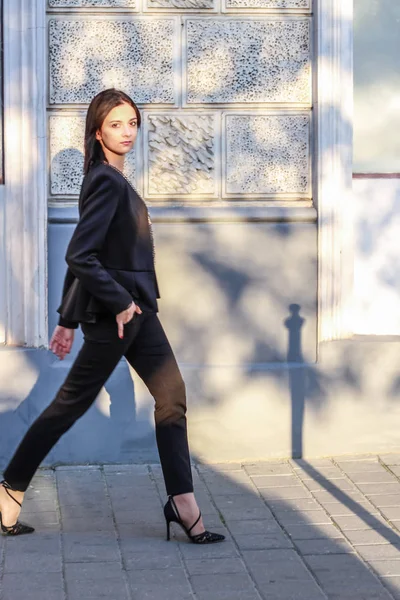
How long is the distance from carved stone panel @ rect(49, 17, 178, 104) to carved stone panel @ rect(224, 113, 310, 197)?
44 centimetres

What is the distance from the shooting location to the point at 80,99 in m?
5.90

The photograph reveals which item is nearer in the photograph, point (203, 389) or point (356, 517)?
point (356, 517)

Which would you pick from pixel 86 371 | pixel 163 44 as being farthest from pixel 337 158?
pixel 86 371

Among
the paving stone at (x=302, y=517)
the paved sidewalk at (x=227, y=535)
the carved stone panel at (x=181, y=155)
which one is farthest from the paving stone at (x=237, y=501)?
the carved stone panel at (x=181, y=155)

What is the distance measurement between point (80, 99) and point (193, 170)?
729 millimetres

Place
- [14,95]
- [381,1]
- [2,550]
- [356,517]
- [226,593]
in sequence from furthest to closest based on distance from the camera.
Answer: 1. [381,1]
2. [14,95]
3. [356,517]
4. [2,550]
5. [226,593]

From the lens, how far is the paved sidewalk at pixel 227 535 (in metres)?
4.05

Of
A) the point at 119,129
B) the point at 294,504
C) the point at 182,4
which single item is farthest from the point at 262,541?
the point at 182,4

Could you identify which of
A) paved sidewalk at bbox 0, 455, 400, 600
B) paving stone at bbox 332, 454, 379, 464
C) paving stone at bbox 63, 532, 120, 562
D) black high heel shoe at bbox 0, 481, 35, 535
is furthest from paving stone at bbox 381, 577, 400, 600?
paving stone at bbox 332, 454, 379, 464

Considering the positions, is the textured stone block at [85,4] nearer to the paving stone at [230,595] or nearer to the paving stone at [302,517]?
the paving stone at [302,517]

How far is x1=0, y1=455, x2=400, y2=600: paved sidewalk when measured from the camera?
13.3 feet

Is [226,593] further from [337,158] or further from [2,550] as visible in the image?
[337,158]

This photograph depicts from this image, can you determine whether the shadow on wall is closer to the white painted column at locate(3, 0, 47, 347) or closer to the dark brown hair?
the white painted column at locate(3, 0, 47, 347)

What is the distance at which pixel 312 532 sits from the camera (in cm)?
472
